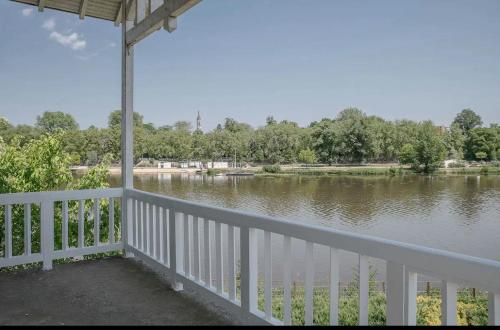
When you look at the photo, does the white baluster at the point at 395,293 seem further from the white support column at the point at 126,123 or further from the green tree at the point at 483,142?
the green tree at the point at 483,142

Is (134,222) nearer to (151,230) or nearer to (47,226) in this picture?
(151,230)

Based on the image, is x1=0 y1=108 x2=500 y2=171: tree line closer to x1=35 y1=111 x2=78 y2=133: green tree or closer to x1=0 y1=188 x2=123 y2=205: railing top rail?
x1=35 y1=111 x2=78 y2=133: green tree

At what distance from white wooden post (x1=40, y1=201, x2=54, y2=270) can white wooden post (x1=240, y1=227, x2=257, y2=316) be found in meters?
2.24

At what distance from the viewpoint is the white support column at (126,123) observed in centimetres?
420

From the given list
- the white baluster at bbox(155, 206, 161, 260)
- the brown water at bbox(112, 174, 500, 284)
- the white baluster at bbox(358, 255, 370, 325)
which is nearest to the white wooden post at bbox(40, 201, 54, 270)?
the white baluster at bbox(155, 206, 161, 260)

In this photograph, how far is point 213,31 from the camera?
133 ft

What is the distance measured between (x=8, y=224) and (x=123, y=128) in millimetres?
1367

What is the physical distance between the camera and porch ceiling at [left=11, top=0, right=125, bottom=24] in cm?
417

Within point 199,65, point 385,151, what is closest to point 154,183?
point 385,151

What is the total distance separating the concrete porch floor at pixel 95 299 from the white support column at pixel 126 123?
56 centimetres

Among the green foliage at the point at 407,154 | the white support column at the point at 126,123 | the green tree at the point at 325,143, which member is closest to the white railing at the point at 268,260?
the white support column at the point at 126,123

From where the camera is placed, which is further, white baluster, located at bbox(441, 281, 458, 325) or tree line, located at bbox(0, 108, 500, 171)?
tree line, located at bbox(0, 108, 500, 171)

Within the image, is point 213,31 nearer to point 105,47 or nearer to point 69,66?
point 105,47

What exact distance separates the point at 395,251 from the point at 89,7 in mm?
4026
